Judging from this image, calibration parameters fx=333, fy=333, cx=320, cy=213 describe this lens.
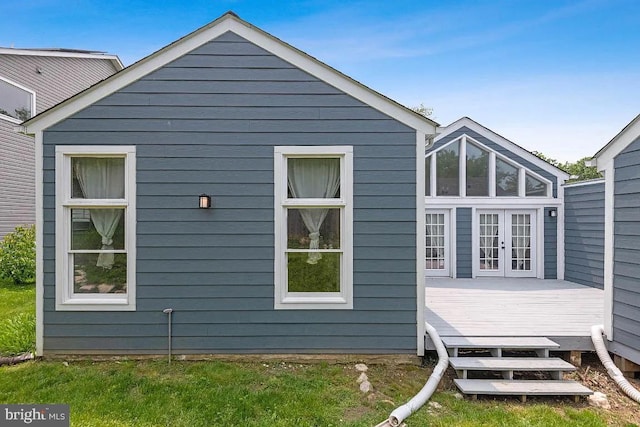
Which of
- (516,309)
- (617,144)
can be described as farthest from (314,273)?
(617,144)

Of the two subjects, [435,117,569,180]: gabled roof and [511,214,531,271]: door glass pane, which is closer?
[435,117,569,180]: gabled roof

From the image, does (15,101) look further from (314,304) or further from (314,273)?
(314,304)

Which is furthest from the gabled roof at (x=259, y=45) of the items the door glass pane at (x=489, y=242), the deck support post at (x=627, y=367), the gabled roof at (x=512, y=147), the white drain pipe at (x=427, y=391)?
the door glass pane at (x=489, y=242)

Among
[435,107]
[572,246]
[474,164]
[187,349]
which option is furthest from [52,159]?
[435,107]

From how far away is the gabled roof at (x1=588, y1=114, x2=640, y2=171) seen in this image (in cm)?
353

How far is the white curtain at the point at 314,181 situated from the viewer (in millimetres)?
3875

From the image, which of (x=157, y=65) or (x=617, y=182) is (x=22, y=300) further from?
(x=617, y=182)

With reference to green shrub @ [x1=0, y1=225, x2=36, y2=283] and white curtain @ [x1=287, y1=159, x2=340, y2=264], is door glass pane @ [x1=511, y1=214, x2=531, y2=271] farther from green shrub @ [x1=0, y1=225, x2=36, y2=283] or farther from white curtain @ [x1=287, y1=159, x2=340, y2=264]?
green shrub @ [x1=0, y1=225, x2=36, y2=283]

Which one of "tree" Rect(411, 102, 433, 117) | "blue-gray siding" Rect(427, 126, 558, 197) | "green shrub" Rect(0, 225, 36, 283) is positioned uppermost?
"tree" Rect(411, 102, 433, 117)

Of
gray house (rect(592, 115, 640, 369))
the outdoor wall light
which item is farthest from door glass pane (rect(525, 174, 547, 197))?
the outdoor wall light

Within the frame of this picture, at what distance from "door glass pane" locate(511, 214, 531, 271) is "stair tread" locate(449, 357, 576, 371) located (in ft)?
16.2

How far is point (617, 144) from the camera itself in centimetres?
374

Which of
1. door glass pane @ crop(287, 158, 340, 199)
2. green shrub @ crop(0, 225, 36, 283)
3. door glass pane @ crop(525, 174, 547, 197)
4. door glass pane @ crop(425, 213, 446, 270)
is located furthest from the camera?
door glass pane @ crop(425, 213, 446, 270)

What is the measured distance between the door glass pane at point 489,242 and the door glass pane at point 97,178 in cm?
745
